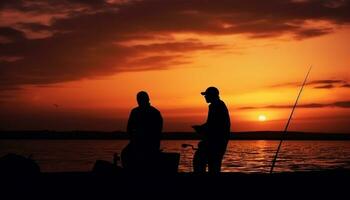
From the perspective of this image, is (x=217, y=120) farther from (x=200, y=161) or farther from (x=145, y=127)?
(x=145, y=127)

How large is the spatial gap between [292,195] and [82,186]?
3.50 metres

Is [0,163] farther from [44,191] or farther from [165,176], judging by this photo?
[165,176]

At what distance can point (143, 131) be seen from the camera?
1013 cm

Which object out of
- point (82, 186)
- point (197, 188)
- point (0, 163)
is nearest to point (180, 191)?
point (197, 188)

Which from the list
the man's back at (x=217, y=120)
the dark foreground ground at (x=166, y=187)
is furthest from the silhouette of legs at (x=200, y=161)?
the dark foreground ground at (x=166, y=187)

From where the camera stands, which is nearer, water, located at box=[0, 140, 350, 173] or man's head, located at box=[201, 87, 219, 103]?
man's head, located at box=[201, 87, 219, 103]

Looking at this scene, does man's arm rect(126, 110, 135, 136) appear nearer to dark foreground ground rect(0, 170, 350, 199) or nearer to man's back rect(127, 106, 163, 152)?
man's back rect(127, 106, 163, 152)

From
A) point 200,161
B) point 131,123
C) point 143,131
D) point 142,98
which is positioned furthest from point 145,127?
A: point 200,161

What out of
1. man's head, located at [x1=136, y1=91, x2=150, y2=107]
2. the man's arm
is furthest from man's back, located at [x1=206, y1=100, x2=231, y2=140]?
the man's arm

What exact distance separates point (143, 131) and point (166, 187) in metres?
1.57

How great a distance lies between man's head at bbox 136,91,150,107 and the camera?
9.91m

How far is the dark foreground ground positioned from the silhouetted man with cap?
2.30 feet

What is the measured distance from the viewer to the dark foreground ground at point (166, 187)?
841cm

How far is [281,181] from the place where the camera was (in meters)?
9.78
